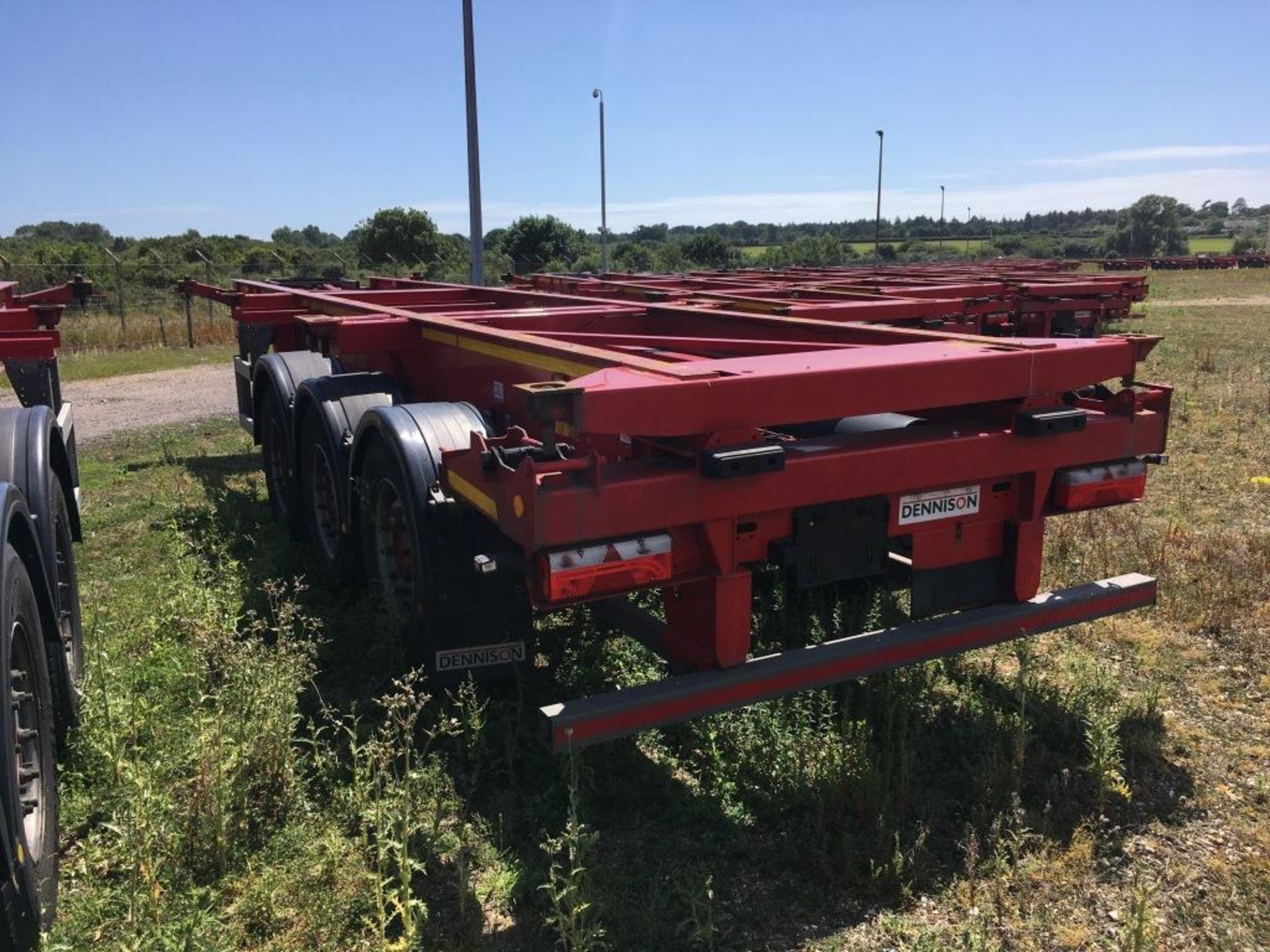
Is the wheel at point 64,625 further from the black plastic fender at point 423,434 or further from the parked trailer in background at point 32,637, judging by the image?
the black plastic fender at point 423,434

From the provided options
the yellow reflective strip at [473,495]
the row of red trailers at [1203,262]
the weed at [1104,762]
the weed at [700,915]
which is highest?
the row of red trailers at [1203,262]

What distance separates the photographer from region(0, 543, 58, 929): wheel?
2.50 m

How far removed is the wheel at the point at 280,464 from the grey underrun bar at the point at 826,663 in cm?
362

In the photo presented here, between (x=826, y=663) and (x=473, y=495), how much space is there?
1298 millimetres

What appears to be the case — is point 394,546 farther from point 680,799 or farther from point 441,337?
point 680,799

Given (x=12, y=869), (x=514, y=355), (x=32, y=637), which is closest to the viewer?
(x=12, y=869)

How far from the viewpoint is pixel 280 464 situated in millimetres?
6914

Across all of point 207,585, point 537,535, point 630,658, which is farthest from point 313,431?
point 537,535

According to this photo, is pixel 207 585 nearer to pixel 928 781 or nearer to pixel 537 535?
pixel 537 535

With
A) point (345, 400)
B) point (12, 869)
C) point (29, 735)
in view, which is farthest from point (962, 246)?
point (12, 869)

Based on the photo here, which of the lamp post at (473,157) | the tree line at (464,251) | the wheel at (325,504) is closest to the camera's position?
the wheel at (325,504)

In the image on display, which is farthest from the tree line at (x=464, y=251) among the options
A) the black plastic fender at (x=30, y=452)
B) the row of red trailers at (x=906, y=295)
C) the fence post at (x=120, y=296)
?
the black plastic fender at (x=30, y=452)

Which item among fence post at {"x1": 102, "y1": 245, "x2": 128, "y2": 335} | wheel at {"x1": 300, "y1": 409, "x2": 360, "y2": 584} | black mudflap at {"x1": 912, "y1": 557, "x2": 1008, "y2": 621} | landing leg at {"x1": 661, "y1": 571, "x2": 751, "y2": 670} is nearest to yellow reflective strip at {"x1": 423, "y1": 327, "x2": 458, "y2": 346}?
wheel at {"x1": 300, "y1": 409, "x2": 360, "y2": 584}

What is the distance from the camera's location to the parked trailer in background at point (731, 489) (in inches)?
117
